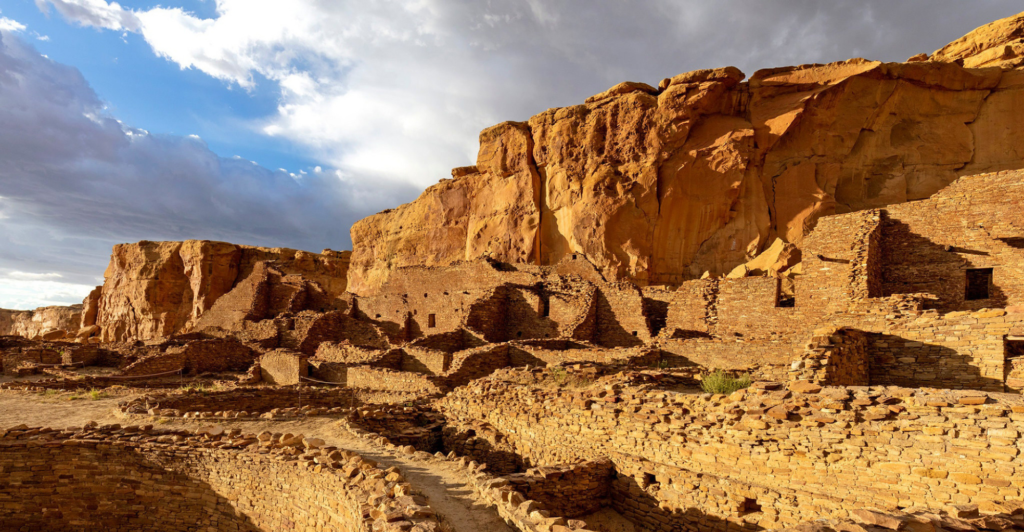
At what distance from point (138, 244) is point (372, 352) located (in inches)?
1433

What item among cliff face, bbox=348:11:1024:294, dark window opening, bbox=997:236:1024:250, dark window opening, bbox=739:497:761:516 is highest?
cliff face, bbox=348:11:1024:294

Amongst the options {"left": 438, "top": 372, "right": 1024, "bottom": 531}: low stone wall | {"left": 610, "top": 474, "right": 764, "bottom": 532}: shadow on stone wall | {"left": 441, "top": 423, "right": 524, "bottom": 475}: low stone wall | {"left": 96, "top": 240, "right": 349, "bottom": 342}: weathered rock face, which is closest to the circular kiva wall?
{"left": 441, "top": 423, "right": 524, "bottom": 475}: low stone wall

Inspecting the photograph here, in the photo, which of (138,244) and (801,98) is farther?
(138,244)

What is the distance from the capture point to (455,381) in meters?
13.5

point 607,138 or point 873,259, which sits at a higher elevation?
point 607,138

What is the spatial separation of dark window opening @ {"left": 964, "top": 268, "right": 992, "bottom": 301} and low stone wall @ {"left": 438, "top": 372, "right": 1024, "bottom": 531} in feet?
31.7

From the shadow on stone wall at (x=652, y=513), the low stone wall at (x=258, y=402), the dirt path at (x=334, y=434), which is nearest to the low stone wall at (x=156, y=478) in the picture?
the dirt path at (x=334, y=434)

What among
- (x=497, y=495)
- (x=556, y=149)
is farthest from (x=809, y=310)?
(x=556, y=149)

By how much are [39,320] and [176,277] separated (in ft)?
74.2

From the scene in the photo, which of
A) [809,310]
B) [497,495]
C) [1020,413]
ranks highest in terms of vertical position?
[809,310]

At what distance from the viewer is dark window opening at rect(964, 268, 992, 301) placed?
1265 cm

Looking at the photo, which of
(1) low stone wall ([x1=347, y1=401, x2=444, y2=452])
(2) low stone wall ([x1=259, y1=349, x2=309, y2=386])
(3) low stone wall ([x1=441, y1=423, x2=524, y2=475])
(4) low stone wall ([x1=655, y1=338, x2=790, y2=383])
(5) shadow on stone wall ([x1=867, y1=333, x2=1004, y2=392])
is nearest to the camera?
(5) shadow on stone wall ([x1=867, y1=333, x2=1004, y2=392])

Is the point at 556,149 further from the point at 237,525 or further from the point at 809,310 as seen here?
the point at 237,525

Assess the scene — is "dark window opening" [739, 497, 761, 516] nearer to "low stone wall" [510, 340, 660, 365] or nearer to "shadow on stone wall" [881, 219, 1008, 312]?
"low stone wall" [510, 340, 660, 365]
